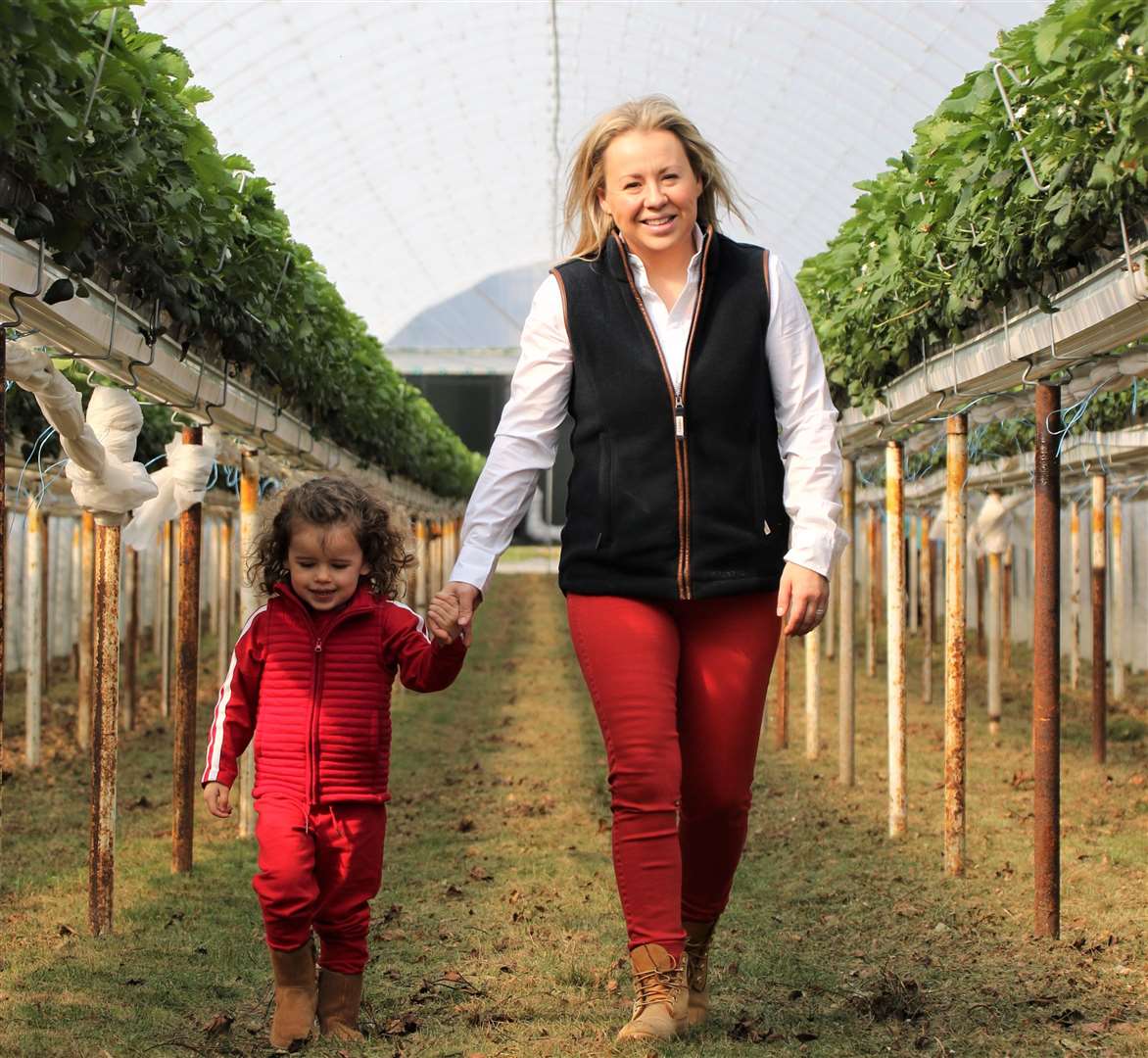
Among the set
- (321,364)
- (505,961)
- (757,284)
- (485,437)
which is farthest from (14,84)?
(485,437)

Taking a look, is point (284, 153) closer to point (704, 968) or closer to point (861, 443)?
point (861, 443)

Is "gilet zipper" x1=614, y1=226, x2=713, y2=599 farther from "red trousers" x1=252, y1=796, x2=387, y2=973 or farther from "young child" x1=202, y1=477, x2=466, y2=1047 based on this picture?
"red trousers" x1=252, y1=796, x2=387, y2=973

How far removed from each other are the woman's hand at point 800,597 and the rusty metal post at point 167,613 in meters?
9.14

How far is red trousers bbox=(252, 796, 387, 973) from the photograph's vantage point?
3500mm

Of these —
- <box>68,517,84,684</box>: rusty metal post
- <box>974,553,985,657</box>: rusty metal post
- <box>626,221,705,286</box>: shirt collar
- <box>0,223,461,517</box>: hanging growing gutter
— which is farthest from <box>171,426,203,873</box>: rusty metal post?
<box>974,553,985,657</box>: rusty metal post

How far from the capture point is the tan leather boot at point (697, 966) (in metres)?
3.46

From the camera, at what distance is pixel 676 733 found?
3.25 metres

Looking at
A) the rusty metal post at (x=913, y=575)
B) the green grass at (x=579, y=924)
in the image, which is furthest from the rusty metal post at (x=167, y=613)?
the rusty metal post at (x=913, y=575)

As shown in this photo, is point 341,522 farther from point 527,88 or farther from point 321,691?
point 527,88

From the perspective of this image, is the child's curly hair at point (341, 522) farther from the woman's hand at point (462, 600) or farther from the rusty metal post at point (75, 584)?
the rusty metal post at point (75, 584)

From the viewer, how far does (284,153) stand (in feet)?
67.3

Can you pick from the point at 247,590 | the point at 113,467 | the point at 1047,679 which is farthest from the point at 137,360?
the point at 1047,679

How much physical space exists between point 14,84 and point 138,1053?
210 cm

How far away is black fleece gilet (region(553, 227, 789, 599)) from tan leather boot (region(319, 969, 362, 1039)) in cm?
100
